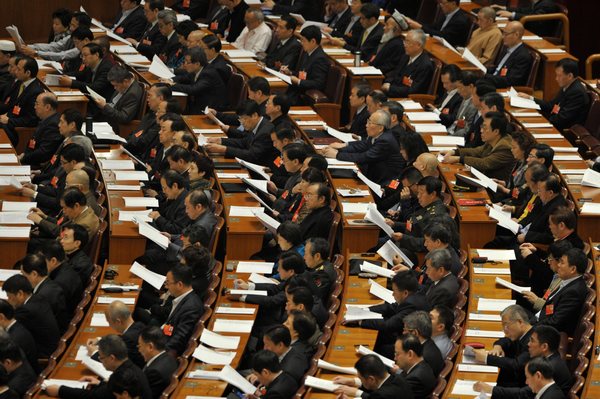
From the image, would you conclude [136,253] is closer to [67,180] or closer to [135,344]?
[67,180]

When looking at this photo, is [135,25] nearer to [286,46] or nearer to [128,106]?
→ [286,46]

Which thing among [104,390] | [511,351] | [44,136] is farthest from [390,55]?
[104,390]

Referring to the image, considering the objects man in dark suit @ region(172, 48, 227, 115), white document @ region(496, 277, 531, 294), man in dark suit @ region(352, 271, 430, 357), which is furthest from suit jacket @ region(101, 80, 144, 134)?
white document @ region(496, 277, 531, 294)

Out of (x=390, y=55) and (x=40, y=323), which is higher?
(x=390, y=55)

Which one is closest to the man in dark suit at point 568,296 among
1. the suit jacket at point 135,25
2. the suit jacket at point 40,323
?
the suit jacket at point 40,323

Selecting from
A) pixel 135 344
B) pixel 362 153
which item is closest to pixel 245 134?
pixel 362 153

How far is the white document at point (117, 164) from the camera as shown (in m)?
10.4

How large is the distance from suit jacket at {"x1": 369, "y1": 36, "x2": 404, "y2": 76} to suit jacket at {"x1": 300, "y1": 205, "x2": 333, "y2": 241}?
12.1ft

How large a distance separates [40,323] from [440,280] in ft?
8.03

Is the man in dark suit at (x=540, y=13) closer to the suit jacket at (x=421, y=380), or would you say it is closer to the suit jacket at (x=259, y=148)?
the suit jacket at (x=259, y=148)

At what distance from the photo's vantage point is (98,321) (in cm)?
816

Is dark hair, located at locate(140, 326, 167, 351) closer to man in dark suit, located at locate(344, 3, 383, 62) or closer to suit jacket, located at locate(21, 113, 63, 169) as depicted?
suit jacket, located at locate(21, 113, 63, 169)

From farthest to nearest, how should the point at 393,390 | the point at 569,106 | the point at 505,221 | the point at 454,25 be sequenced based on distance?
the point at 454,25 → the point at 569,106 → the point at 505,221 → the point at 393,390

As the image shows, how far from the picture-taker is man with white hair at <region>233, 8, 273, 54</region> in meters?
13.1
